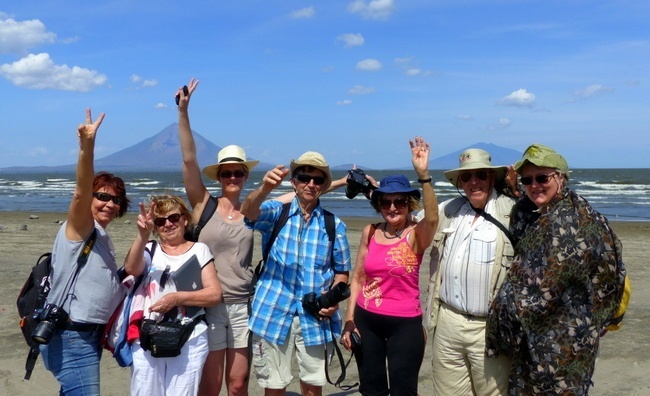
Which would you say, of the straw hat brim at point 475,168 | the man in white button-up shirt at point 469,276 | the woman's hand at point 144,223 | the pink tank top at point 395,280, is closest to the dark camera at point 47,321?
the woman's hand at point 144,223

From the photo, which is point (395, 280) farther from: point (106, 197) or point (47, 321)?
point (47, 321)

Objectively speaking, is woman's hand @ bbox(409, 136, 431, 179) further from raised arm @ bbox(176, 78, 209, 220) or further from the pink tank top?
raised arm @ bbox(176, 78, 209, 220)

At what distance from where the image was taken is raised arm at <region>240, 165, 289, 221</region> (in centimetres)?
366

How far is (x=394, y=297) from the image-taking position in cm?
388

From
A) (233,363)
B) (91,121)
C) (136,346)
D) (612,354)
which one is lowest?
(612,354)

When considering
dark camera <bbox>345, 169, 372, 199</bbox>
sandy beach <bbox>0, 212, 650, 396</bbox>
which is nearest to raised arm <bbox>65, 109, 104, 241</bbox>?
dark camera <bbox>345, 169, 372, 199</bbox>

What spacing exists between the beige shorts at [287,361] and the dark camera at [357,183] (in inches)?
36.2

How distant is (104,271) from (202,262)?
1.86 ft

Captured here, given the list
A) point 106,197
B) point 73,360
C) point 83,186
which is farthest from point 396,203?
point 73,360

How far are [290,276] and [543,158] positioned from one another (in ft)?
5.52

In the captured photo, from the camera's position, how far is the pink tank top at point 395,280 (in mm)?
3871

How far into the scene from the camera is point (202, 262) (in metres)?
3.74

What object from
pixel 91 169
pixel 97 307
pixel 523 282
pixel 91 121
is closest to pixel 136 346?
pixel 97 307

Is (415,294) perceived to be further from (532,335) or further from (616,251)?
(616,251)
